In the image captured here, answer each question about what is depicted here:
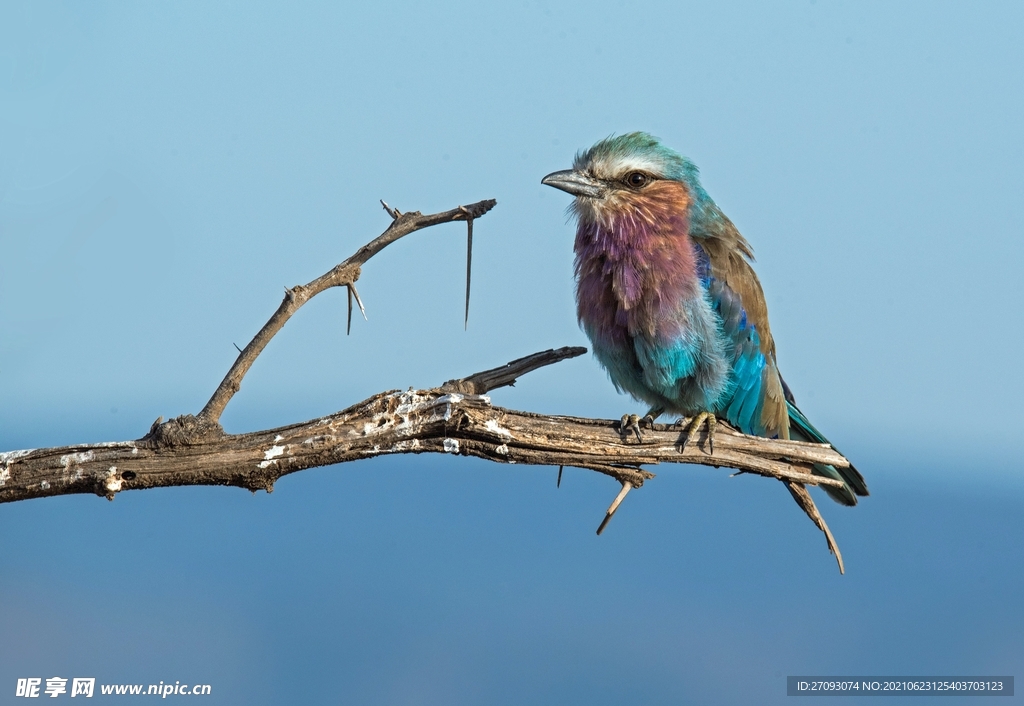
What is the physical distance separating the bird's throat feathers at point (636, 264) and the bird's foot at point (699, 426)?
1.30ft

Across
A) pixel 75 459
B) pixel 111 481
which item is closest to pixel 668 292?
pixel 111 481

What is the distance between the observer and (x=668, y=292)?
4617 mm

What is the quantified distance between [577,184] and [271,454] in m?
2.17

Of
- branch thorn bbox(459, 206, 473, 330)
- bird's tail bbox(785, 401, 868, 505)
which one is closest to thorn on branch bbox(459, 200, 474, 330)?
branch thorn bbox(459, 206, 473, 330)

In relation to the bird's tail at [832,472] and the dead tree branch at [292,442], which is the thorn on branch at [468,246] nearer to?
the dead tree branch at [292,442]

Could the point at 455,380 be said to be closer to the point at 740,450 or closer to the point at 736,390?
the point at 740,450

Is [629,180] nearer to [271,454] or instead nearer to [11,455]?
[271,454]

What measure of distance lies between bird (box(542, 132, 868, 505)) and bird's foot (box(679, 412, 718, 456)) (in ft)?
0.04

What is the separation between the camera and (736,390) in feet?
15.9

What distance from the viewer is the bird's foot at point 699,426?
4.27 meters

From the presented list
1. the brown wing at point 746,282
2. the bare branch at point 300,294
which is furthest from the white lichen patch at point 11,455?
the brown wing at point 746,282

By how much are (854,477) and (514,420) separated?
231cm

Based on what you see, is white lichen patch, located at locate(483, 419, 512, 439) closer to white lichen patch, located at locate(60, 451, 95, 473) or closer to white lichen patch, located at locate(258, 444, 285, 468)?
white lichen patch, located at locate(258, 444, 285, 468)

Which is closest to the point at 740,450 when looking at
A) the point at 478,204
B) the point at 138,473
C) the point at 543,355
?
the point at 543,355
